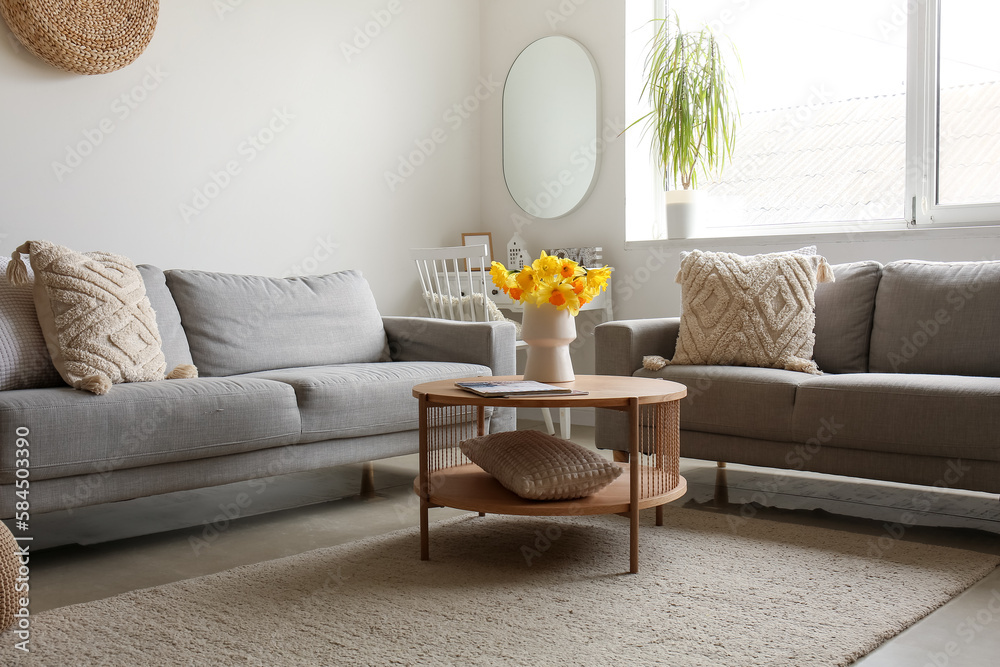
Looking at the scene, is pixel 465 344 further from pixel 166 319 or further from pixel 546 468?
pixel 546 468

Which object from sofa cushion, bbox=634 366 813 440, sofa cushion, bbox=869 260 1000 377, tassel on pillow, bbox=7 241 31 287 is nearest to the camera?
tassel on pillow, bbox=7 241 31 287

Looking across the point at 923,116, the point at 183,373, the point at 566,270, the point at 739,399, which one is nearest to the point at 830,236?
the point at 923,116

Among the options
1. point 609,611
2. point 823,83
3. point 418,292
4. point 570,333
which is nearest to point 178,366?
point 570,333

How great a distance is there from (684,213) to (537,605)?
265 cm

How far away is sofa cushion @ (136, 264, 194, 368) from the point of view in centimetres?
296

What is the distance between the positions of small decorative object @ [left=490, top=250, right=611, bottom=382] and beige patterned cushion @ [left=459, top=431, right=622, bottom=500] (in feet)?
0.67

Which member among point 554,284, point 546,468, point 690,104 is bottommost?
point 546,468

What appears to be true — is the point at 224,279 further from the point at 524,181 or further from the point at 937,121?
the point at 937,121

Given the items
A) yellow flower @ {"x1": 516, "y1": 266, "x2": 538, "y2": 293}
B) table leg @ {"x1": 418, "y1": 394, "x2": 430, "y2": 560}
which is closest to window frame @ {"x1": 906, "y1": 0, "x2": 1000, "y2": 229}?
yellow flower @ {"x1": 516, "y1": 266, "x2": 538, "y2": 293}

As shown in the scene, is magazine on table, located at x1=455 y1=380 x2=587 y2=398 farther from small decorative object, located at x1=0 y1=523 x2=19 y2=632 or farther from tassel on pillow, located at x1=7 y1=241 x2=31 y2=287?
tassel on pillow, located at x1=7 y1=241 x2=31 y2=287

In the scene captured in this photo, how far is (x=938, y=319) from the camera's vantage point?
9.67ft

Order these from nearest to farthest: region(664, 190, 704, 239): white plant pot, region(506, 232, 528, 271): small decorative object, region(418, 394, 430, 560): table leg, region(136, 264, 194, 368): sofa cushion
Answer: region(418, 394, 430, 560): table leg → region(136, 264, 194, 368): sofa cushion → region(664, 190, 704, 239): white plant pot → region(506, 232, 528, 271): small decorative object

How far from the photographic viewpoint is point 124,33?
343 cm

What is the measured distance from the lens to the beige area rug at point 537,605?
5.55 feet
